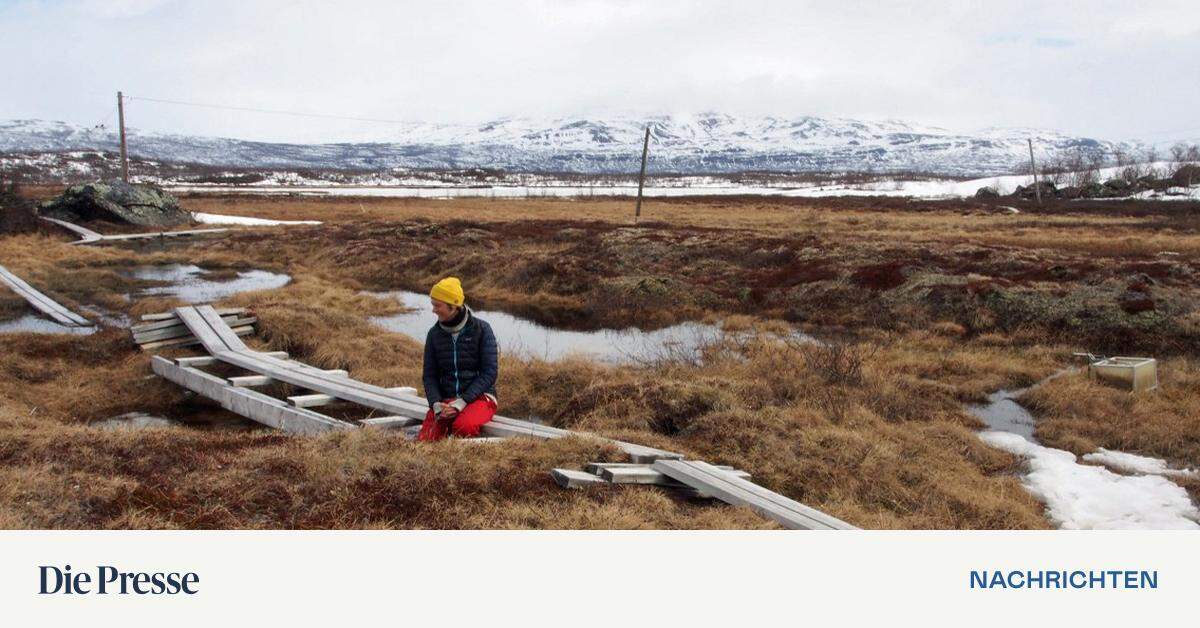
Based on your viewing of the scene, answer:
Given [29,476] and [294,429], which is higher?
[29,476]

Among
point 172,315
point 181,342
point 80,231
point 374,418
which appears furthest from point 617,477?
point 80,231

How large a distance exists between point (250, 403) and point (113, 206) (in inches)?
1254

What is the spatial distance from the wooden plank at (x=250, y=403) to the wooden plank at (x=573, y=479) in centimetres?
213

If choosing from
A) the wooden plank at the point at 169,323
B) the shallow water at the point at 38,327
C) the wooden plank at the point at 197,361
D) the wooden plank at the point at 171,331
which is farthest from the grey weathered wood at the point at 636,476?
the shallow water at the point at 38,327

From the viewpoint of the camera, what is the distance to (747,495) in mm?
5738

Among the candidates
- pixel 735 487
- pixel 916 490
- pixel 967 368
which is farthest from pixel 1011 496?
pixel 967 368

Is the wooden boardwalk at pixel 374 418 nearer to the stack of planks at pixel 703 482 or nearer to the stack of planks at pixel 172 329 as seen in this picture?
the stack of planks at pixel 703 482

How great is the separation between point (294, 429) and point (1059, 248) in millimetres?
23940

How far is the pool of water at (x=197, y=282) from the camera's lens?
18.5 meters

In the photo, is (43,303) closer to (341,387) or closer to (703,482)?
(341,387)

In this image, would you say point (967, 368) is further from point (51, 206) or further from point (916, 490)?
point (51, 206)

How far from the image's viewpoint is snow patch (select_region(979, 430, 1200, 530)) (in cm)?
647

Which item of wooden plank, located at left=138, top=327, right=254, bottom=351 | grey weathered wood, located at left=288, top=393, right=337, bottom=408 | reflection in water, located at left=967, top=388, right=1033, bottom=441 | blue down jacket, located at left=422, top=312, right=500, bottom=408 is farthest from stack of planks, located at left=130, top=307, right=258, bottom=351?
reflection in water, located at left=967, top=388, right=1033, bottom=441
